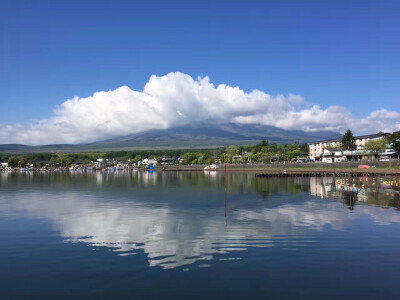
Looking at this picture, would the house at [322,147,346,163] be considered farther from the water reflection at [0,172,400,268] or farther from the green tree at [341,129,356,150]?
the water reflection at [0,172,400,268]

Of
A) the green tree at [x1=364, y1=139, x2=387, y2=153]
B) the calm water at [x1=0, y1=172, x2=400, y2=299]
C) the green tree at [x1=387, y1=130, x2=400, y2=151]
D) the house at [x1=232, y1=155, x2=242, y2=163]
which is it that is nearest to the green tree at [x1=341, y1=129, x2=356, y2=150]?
the green tree at [x1=364, y1=139, x2=387, y2=153]

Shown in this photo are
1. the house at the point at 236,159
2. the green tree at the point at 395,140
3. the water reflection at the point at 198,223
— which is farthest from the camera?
the house at the point at 236,159

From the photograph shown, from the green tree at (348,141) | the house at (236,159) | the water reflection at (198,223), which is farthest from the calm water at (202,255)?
the house at (236,159)

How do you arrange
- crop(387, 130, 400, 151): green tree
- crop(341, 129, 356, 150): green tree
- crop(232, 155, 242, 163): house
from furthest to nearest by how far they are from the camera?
crop(232, 155, 242, 163): house → crop(341, 129, 356, 150): green tree → crop(387, 130, 400, 151): green tree

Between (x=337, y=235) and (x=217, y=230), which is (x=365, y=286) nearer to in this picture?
(x=337, y=235)

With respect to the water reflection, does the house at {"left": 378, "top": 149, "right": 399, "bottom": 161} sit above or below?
above

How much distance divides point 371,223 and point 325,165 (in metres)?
83.4

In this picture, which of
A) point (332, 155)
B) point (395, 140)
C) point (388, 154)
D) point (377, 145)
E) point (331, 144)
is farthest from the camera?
point (331, 144)

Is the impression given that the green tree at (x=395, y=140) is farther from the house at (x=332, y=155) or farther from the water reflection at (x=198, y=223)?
the water reflection at (x=198, y=223)

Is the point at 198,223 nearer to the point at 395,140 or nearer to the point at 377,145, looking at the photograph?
the point at 395,140

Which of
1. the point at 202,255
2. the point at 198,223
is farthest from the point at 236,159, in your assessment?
the point at 202,255

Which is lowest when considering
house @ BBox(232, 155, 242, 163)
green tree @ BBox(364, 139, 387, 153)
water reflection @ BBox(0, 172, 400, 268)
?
water reflection @ BBox(0, 172, 400, 268)

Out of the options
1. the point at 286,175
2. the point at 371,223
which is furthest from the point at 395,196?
the point at 286,175

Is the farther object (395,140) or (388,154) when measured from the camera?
(388,154)
